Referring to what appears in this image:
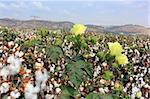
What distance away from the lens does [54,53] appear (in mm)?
3012

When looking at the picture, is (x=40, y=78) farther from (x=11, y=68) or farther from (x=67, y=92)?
(x=67, y=92)

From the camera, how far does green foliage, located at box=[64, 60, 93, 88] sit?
2.84m

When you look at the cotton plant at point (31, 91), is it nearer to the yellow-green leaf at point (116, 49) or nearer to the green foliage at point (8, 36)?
the yellow-green leaf at point (116, 49)

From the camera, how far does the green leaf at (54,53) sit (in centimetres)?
299

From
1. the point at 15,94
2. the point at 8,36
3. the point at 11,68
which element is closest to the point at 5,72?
the point at 11,68

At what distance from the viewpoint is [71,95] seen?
283 cm

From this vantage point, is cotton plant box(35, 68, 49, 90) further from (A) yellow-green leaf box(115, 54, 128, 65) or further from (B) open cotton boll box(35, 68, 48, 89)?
(A) yellow-green leaf box(115, 54, 128, 65)

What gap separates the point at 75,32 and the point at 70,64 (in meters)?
0.20

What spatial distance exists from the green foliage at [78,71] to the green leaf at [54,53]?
13cm

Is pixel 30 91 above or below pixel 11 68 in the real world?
below

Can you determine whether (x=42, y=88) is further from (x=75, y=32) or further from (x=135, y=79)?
(x=135, y=79)

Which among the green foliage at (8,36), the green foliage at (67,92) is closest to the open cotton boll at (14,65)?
the green foliage at (67,92)

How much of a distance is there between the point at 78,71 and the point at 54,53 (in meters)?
0.25

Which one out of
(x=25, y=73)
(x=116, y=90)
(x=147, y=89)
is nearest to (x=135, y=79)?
(x=147, y=89)
